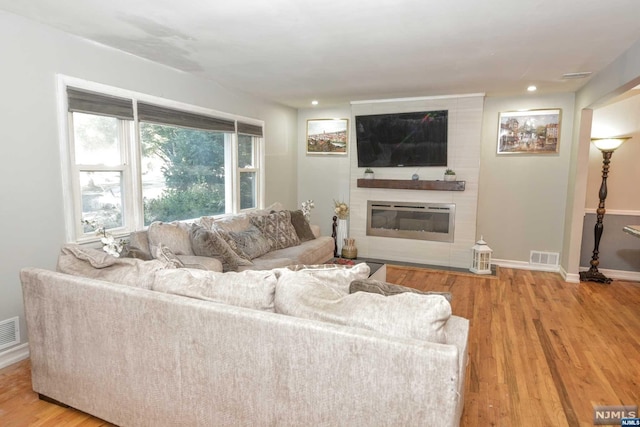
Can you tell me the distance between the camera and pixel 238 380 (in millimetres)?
1565

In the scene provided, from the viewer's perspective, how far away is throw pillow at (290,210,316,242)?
15.9ft

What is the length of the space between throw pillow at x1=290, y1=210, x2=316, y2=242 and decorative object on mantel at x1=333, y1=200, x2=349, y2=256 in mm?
1094

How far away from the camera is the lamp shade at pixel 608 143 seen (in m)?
4.44

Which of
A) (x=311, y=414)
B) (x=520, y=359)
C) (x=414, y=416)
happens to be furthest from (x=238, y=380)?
(x=520, y=359)

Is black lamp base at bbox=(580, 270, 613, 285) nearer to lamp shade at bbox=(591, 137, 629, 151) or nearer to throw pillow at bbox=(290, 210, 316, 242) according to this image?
lamp shade at bbox=(591, 137, 629, 151)

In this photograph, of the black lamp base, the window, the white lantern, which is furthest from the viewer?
the white lantern

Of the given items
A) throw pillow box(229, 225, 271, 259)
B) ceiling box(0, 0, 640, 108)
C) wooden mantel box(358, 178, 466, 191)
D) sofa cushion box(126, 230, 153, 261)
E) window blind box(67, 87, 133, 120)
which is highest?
ceiling box(0, 0, 640, 108)

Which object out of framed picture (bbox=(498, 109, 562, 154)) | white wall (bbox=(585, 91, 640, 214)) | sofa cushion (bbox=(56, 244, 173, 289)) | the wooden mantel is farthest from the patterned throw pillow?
white wall (bbox=(585, 91, 640, 214))

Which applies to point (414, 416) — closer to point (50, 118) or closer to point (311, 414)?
point (311, 414)

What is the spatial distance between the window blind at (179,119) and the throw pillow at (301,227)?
1408mm

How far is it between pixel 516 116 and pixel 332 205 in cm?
307

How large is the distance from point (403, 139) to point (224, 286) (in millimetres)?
4298

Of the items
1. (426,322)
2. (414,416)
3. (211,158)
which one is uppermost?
(211,158)

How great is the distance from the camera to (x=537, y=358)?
2.78 metres
